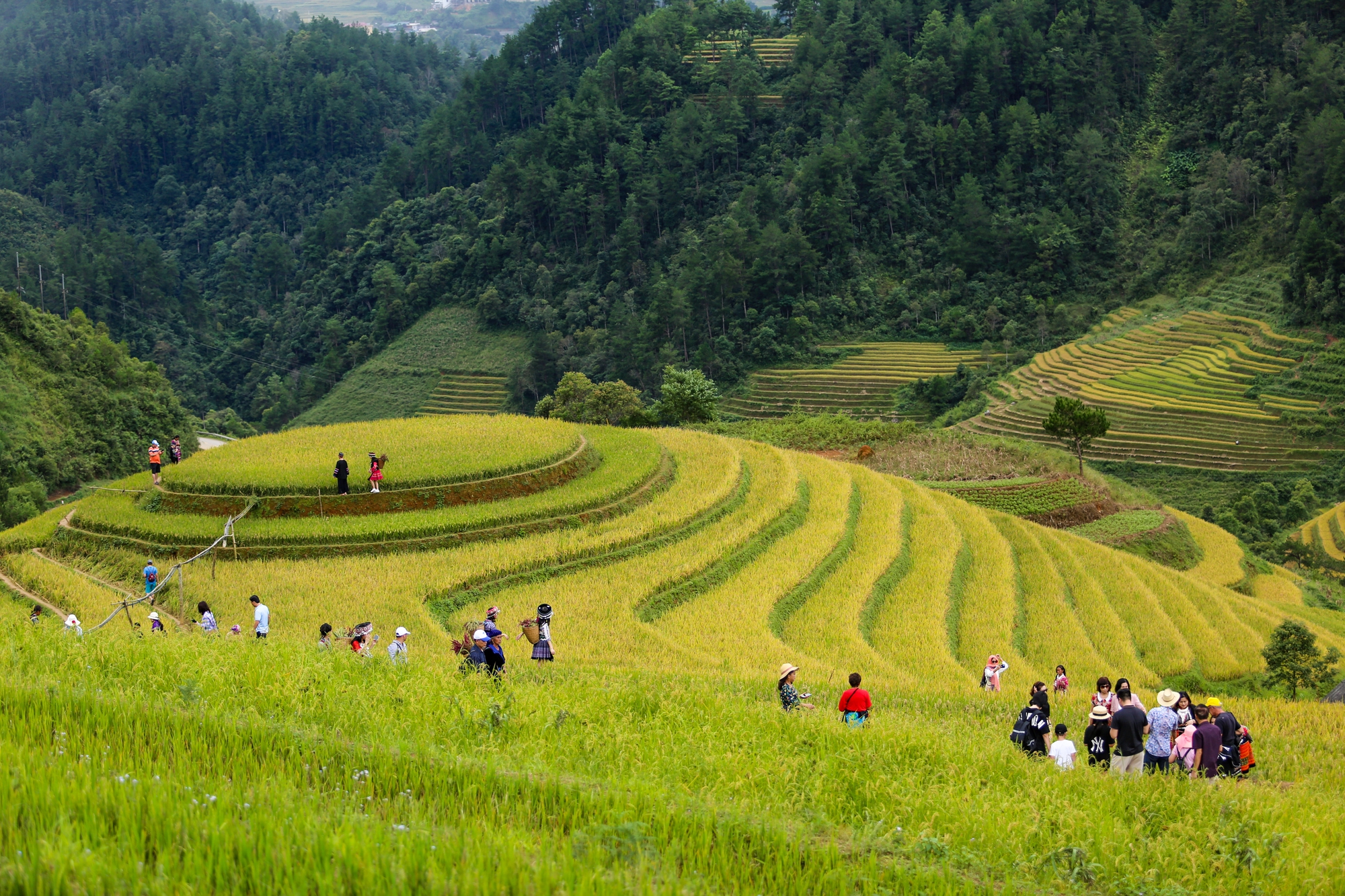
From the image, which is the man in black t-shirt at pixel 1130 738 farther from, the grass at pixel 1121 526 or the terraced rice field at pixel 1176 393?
the terraced rice field at pixel 1176 393

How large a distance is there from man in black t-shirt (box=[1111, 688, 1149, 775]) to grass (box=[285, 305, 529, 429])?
67685mm

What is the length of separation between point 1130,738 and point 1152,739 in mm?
264

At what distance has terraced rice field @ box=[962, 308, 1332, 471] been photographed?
4597 cm

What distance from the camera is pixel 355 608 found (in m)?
17.8

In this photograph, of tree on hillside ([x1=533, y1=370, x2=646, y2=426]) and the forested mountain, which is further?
the forested mountain

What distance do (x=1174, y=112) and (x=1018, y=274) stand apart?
1912cm

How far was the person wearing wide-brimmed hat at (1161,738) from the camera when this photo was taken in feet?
33.2

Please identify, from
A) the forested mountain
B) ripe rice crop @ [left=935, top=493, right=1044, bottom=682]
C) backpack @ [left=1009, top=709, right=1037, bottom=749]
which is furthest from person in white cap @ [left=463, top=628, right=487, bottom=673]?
the forested mountain

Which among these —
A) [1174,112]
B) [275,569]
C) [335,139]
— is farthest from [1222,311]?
[335,139]

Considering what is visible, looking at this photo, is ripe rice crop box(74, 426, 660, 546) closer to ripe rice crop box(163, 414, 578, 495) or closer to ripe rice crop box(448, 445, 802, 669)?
ripe rice crop box(163, 414, 578, 495)

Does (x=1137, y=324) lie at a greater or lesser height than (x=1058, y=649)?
greater

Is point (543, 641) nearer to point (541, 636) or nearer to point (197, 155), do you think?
point (541, 636)

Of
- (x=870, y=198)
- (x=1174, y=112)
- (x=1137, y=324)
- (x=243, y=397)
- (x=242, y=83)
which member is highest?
(x=242, y=83)

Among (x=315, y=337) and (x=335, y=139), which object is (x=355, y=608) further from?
(x=335, y=139)
